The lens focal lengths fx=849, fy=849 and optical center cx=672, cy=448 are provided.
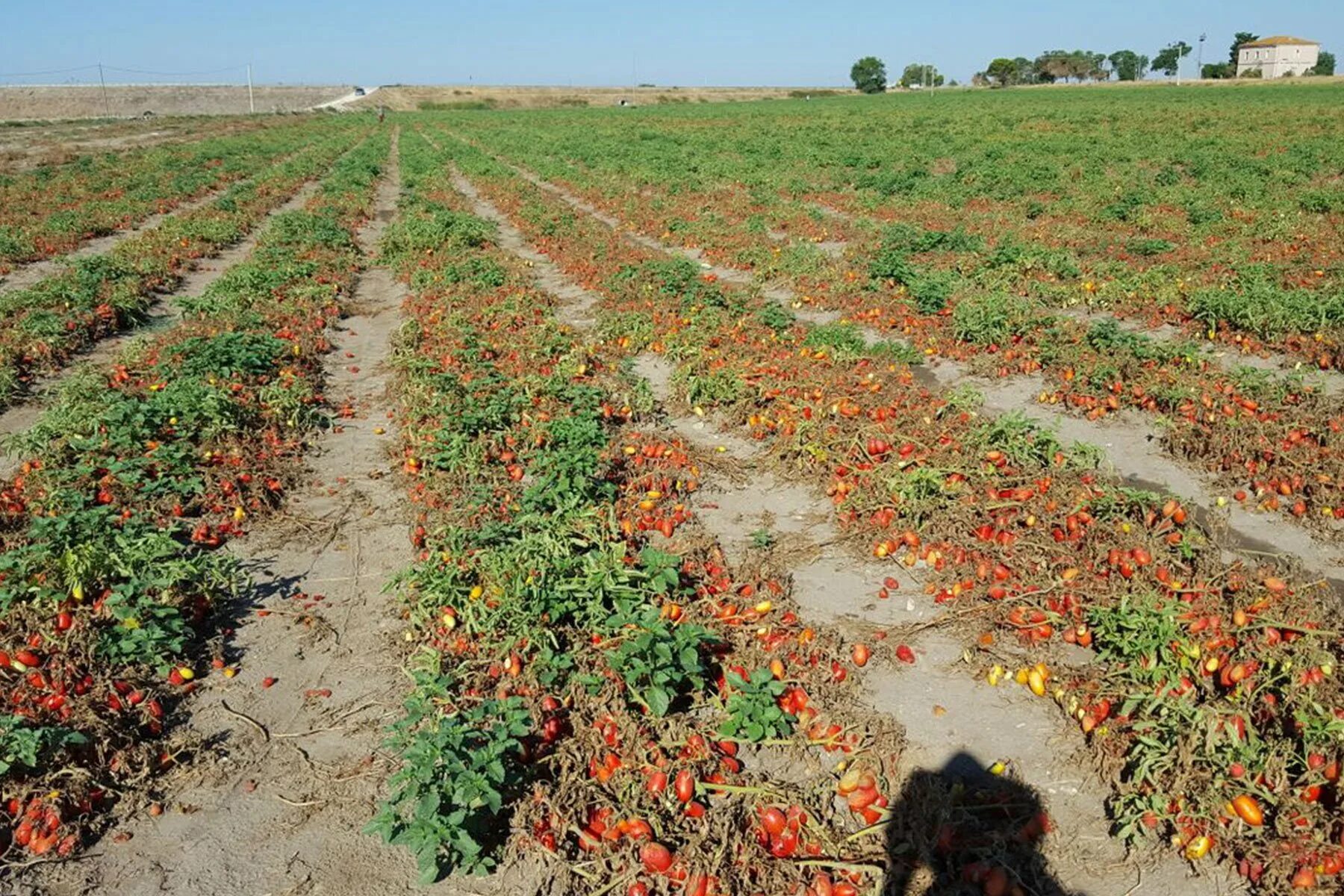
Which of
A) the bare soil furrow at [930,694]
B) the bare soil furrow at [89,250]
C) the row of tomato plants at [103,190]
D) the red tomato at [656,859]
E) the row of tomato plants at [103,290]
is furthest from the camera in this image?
the row of tomato plants at [103,190]

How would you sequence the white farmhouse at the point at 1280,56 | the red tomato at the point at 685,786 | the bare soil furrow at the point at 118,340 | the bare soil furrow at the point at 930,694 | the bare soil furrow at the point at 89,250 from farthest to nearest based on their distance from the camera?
1. the white farmhouse at the point at 1280,56
2. the bare soil furrow at the point at 89,250
3. the bare soil furrow at the point at 118,340
4. the red tomato at the point at 685,786
5. the bare soil furrow at the point at 930,694

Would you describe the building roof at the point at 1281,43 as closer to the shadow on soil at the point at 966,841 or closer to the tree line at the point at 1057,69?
the tree line at the point at 1057,69

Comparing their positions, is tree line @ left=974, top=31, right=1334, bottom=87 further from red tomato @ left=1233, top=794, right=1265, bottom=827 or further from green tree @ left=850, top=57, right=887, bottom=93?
red tomato @ left=1233, top=794, right=1265, bottom=827

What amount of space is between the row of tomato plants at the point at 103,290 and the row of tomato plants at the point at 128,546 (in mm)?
1240

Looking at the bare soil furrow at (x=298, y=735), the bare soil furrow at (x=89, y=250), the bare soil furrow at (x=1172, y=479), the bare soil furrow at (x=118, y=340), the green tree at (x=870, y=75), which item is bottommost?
the bare soil furrow at (x=298, y=735)

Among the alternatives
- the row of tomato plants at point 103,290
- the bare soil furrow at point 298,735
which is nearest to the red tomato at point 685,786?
the bare soil furrow at point 298,735

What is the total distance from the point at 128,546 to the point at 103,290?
957 centimetres

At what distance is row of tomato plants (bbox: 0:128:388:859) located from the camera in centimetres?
385

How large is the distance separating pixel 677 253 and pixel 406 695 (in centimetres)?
1267

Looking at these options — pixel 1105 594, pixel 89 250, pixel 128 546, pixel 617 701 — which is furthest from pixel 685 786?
pixel 89 250

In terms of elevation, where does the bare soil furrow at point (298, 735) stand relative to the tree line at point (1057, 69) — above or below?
below

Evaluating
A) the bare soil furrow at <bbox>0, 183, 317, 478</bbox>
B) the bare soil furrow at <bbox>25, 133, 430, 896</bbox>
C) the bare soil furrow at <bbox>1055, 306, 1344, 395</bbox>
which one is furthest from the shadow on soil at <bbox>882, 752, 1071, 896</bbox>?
the bare soil furrow at <bbox>0, 183, 317, 478</bbox>

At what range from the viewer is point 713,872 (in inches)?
129

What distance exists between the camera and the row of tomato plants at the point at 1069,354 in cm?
659
